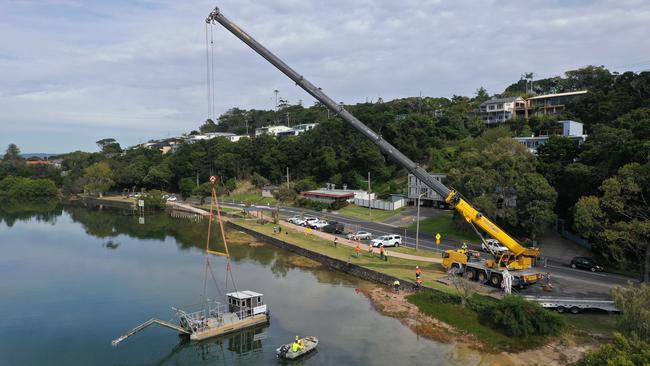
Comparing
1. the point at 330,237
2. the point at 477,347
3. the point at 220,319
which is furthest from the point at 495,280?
the point at 330,237

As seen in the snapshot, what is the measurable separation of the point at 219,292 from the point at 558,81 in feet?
319

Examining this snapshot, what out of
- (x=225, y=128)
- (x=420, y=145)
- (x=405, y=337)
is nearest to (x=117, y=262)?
(x=405, y=337)

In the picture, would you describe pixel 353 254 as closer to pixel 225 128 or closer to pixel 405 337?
pixel 405 337

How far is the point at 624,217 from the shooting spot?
109ft

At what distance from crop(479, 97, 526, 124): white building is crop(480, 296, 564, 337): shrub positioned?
234ft

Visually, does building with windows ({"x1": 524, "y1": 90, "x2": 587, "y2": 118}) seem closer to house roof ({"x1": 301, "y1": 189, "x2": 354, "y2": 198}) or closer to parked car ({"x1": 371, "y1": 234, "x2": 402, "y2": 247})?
house roof ({"x1": 301, "y1": 189, "x2": 354, "y2": 198})

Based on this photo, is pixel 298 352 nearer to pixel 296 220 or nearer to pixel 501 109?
pixel 296 220

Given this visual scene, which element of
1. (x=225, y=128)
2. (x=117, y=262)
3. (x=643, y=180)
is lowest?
(x=117, y=262)

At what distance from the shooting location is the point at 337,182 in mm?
84688

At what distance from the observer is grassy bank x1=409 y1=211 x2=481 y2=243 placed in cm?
4850

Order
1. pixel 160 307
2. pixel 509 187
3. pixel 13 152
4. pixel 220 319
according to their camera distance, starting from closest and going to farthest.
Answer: pixel 220 319, pixel 160 307, pixel 509 187, pixel 13 152

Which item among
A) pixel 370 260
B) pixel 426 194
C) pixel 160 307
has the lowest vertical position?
pixel 160 307

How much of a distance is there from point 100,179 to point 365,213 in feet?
268

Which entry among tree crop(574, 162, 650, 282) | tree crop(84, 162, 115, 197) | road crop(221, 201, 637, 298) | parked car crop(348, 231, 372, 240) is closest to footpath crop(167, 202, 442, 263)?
parked car crop(348, 231, 372, 240)
